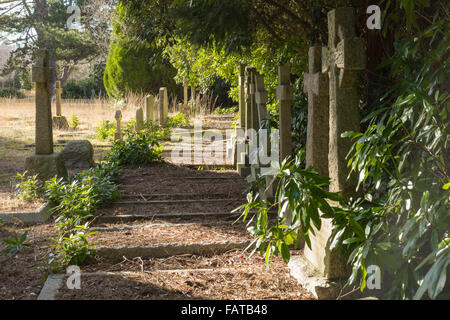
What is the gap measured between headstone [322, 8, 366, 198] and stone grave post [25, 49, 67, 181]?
4.97m

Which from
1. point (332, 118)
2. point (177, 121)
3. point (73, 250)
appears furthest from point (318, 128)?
point (177, 121)

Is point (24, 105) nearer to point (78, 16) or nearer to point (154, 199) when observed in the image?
point (78, 16)

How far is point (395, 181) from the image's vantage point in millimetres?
2541

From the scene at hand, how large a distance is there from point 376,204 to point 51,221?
425cm

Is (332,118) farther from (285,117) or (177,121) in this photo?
(177,121)

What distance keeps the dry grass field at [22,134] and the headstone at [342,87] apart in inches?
164

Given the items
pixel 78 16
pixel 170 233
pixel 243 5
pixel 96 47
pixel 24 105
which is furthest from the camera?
pixel 96 47

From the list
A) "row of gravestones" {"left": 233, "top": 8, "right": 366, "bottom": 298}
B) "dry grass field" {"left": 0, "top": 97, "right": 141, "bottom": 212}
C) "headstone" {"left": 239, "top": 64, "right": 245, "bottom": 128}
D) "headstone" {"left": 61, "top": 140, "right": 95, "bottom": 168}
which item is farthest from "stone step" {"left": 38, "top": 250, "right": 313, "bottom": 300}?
"headstone" {"left": 61, "top": 140, "right": 95, "bottom": 168}

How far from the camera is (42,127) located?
276 inches

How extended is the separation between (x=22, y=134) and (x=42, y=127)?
8278 millimetres

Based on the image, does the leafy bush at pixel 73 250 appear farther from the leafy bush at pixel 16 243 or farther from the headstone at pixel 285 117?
the headstone at pixel 285 117

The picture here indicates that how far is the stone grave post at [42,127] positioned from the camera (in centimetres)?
695

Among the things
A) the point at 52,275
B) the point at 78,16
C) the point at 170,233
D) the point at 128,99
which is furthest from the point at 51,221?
the point at 78,16
